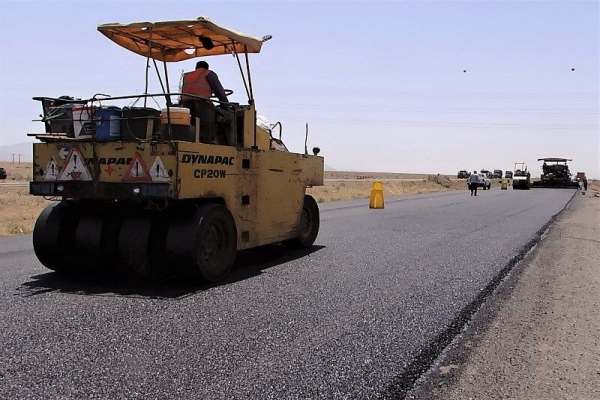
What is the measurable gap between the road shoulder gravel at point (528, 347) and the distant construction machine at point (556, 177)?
55.5 metres

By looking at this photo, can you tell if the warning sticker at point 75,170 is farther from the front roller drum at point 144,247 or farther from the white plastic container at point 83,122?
the front roller drum at point 144,247

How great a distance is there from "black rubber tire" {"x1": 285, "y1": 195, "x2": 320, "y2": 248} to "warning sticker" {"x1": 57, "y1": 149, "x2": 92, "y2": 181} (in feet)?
12.8

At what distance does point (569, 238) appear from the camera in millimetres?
12977

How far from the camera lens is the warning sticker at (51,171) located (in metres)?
6.82

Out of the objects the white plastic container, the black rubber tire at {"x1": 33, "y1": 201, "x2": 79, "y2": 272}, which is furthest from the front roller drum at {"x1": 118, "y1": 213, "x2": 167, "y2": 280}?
the white plastic container

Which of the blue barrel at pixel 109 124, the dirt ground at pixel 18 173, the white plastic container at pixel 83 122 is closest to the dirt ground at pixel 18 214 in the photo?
the white plastic container at pixel 83 122

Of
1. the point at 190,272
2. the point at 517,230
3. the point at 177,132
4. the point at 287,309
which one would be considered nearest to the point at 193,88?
the point at 177,132

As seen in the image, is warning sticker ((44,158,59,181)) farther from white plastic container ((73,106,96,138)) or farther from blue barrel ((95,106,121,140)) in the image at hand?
blue barrel ((95,106,121,140))

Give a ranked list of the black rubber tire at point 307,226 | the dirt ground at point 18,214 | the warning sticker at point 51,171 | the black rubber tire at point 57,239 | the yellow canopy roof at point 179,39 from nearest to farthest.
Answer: the warning sticker at point 51,171 → the black rubber tire at point 57,239 → the yellow canopy roof at point 179,39 → the black rubber tire at point 307,226 → the dirt ground at point 18,214

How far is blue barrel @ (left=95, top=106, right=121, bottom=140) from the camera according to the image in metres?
6.70

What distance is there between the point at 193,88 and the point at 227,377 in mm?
4679

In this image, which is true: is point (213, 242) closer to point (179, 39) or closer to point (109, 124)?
point (109, 124)

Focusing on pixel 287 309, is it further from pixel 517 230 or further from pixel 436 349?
pixel 517 230

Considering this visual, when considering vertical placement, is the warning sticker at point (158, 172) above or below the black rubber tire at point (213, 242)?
above
